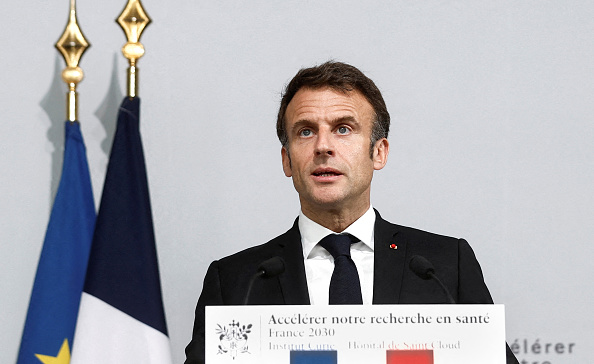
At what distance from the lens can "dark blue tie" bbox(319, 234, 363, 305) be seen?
7.43ft

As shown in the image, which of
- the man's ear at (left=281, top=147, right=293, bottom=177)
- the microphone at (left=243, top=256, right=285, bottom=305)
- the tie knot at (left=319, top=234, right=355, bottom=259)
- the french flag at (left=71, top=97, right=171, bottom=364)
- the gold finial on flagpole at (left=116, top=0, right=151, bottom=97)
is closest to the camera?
the microphone at (left=243, top=256, right=285, bottom=305)

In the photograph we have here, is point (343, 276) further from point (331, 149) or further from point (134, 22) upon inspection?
point (134, 22)

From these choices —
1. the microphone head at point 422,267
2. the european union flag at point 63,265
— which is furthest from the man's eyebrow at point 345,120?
the european union flag at point 63,265

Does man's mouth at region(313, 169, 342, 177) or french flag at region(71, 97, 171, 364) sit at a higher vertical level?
man's mouth at region(313, 169, 342, 177)

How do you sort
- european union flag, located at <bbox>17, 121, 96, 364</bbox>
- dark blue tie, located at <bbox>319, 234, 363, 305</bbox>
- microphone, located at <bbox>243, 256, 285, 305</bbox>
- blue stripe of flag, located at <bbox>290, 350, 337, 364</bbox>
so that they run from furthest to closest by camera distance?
european union flag, located at <bbox>17, 121, 96, 364</bbox>
dark blue tie, located at <bbox>319, 234, 363, 305</bbox>
microphone, located at <bbox>243, 256, 285, 305</bbox>
blue stripe of flag, located at <bbox>290, 350, 337, 364</bbox>

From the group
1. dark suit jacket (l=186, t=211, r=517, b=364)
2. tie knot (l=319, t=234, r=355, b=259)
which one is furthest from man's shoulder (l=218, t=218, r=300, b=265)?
tie knot (l=319, t=234, r=355, b=259)

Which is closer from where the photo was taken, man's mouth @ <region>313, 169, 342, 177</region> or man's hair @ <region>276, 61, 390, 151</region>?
man's mouth @ <region>313, 169, 342, 177</region>

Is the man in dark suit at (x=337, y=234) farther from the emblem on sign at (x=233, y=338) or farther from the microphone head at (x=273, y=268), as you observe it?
the emblem on sign at (x=233, y=338)

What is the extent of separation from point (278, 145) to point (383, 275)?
3.40 ft

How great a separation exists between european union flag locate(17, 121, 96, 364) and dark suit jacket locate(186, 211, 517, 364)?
64 centimetres

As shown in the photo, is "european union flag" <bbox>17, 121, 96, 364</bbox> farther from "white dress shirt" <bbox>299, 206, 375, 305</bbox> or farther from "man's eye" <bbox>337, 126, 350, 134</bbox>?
"man's eye" <bbox>337, 126, 350, 134</bbox>

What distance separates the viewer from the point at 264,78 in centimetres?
325

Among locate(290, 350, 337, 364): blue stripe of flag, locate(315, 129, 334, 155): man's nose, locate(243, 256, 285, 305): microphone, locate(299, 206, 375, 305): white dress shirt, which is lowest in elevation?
locate(290, 350, 337, 364): blue stripe of flag

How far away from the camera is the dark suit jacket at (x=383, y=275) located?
7.64ft
